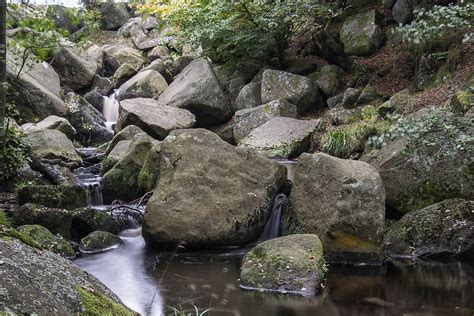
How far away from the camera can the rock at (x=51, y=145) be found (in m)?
11.1

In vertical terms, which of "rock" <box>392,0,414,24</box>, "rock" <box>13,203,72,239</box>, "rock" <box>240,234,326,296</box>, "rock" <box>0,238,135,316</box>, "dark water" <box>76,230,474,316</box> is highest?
"rock" <box>392,0,414,24</box>

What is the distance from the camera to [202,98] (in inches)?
580

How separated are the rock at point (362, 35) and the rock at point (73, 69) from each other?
9.78 m

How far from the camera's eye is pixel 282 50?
52.0ft

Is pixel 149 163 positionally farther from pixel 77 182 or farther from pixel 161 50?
pixel 161 50

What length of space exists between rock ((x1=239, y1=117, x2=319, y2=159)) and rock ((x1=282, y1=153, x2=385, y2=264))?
510cm

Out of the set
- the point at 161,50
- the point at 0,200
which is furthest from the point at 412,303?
the point at 161,50

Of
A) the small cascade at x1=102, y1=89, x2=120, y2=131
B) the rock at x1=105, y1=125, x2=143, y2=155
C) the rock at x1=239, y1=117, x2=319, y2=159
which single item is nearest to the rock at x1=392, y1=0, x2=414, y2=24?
the rock at x1=239, y1=117, x2=319, y2=159

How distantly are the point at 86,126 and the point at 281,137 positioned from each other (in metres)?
6.57

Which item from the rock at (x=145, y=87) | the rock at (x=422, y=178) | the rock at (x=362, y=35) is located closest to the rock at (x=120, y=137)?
the rock at (x=145, y=87)

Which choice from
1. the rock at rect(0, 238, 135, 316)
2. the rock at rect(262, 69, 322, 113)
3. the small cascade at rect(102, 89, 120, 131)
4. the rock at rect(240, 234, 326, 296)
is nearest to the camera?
the rock at rect(0, 238, 135, 316)

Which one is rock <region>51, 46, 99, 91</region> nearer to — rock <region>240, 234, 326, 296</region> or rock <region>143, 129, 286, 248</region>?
rock <region>143, 129, 286, 248</region>

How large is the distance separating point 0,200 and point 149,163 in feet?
8.38

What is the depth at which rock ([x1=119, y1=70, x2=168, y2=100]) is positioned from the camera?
17219 millimetres
